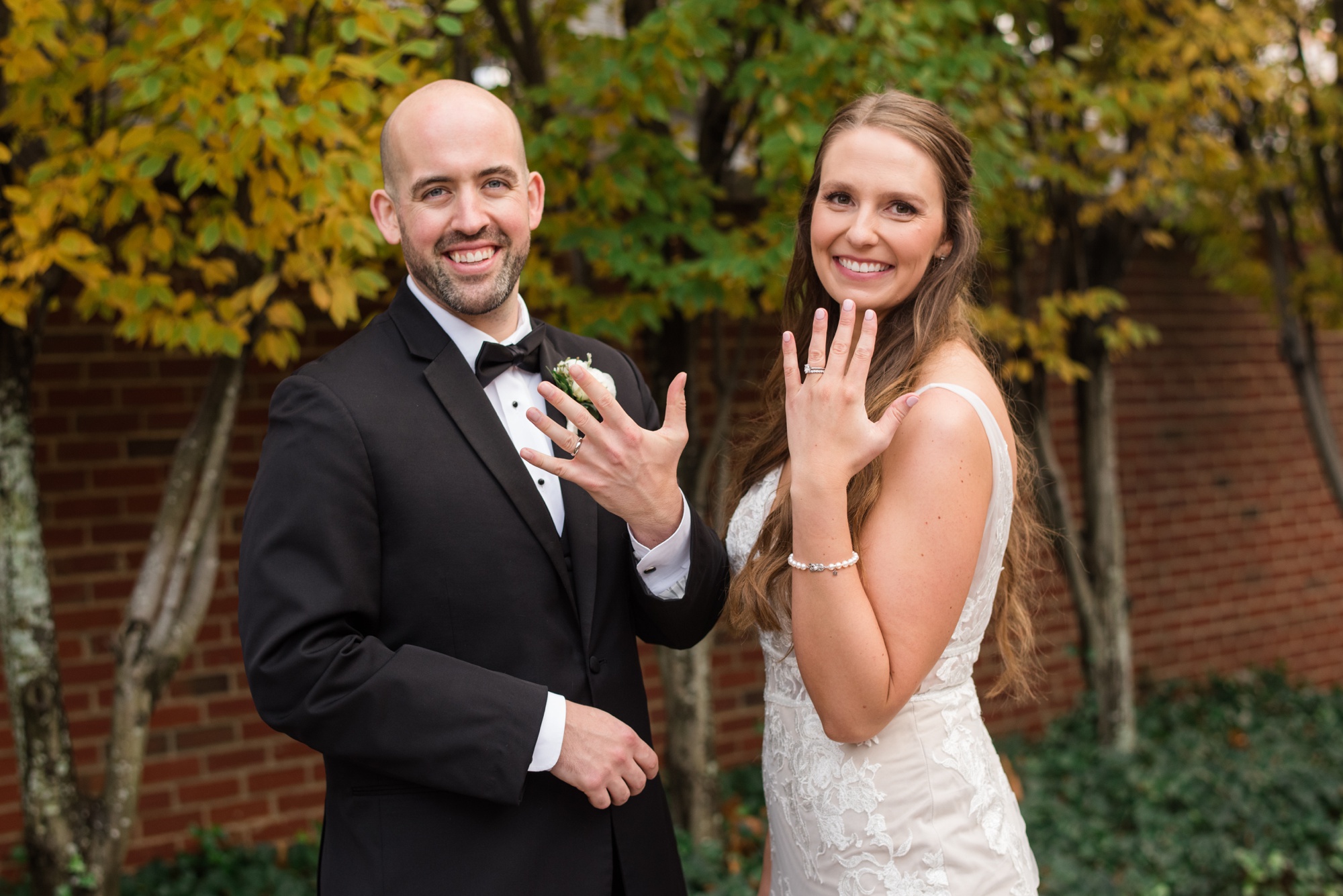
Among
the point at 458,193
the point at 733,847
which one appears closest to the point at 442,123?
the point at 458,193

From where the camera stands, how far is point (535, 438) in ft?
6.59

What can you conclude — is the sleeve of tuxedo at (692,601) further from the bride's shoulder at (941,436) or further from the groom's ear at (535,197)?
the groom's ear at (535,197)

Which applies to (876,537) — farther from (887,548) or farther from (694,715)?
(694,715)

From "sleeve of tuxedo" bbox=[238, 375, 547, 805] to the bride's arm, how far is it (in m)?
0.50

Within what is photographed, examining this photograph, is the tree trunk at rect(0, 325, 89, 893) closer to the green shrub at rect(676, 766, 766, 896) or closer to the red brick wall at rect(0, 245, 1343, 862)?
the red brick wall at rect(0, 245, 1343, 862)

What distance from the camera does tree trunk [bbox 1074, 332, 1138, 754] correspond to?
17.6 ft

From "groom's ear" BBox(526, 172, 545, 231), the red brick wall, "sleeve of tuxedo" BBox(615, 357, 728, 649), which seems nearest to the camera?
"sleeve of tuxedo" BBox(615, 357, 728, 649)

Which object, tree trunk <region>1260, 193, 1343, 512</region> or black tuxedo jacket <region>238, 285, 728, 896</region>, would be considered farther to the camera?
tree trunk <region>1260, 193, 1343, 512</region>

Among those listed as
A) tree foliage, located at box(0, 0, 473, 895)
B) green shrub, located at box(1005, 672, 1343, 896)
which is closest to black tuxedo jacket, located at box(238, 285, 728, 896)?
tree foliage, located at box(0, 0, 473, 895)

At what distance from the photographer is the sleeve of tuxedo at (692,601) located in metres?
1.98

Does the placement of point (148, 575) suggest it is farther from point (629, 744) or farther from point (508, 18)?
point (508, 18)

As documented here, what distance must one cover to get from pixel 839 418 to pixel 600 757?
0.68 m

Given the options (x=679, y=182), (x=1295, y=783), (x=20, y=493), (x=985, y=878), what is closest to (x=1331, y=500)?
(x=1295, y=783)

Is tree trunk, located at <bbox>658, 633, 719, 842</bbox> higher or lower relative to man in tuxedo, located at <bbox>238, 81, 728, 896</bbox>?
lower
